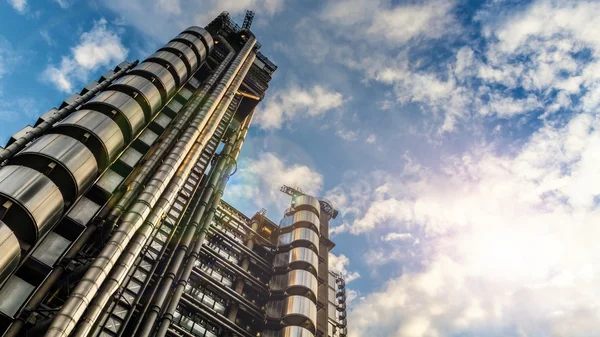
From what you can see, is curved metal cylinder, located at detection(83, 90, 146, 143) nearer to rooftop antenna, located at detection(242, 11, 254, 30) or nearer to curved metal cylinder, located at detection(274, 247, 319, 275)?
curved metal cylinder, located at detection(274, 247, 319, 275)

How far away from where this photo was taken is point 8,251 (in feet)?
57.8

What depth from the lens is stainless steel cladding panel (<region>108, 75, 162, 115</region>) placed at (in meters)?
30.9

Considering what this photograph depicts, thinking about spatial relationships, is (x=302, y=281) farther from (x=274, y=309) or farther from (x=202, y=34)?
(x=202, y=34)

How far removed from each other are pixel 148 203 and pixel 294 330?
25.9 m

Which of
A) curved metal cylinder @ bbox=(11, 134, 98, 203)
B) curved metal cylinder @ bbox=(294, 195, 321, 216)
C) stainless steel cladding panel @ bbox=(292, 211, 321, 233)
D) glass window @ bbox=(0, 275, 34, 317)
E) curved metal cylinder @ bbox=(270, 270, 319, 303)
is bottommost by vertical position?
glass window @ bbox=(0, 275, 34, 317)

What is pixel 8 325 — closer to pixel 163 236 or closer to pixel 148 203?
pixel 148 203

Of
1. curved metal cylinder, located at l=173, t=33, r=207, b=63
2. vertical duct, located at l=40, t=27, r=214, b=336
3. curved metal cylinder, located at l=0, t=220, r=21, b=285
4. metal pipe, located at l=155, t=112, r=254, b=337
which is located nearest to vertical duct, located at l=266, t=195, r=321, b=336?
metal pipe, located at l=155, t=112, r=254, b=337

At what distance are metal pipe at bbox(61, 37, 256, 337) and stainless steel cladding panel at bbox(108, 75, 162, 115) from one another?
363 centimetres

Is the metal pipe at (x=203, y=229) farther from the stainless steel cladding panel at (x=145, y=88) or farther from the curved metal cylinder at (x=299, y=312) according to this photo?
the stainless steel cladding panel at (x=145, y=88)

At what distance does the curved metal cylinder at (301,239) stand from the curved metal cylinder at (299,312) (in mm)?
10011

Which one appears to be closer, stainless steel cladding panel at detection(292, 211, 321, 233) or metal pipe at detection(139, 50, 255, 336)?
metal pipe at detection(139, 50, 255, 336)

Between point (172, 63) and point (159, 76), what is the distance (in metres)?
3.64

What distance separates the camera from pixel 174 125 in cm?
3628

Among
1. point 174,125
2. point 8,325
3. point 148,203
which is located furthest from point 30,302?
point 174,125
